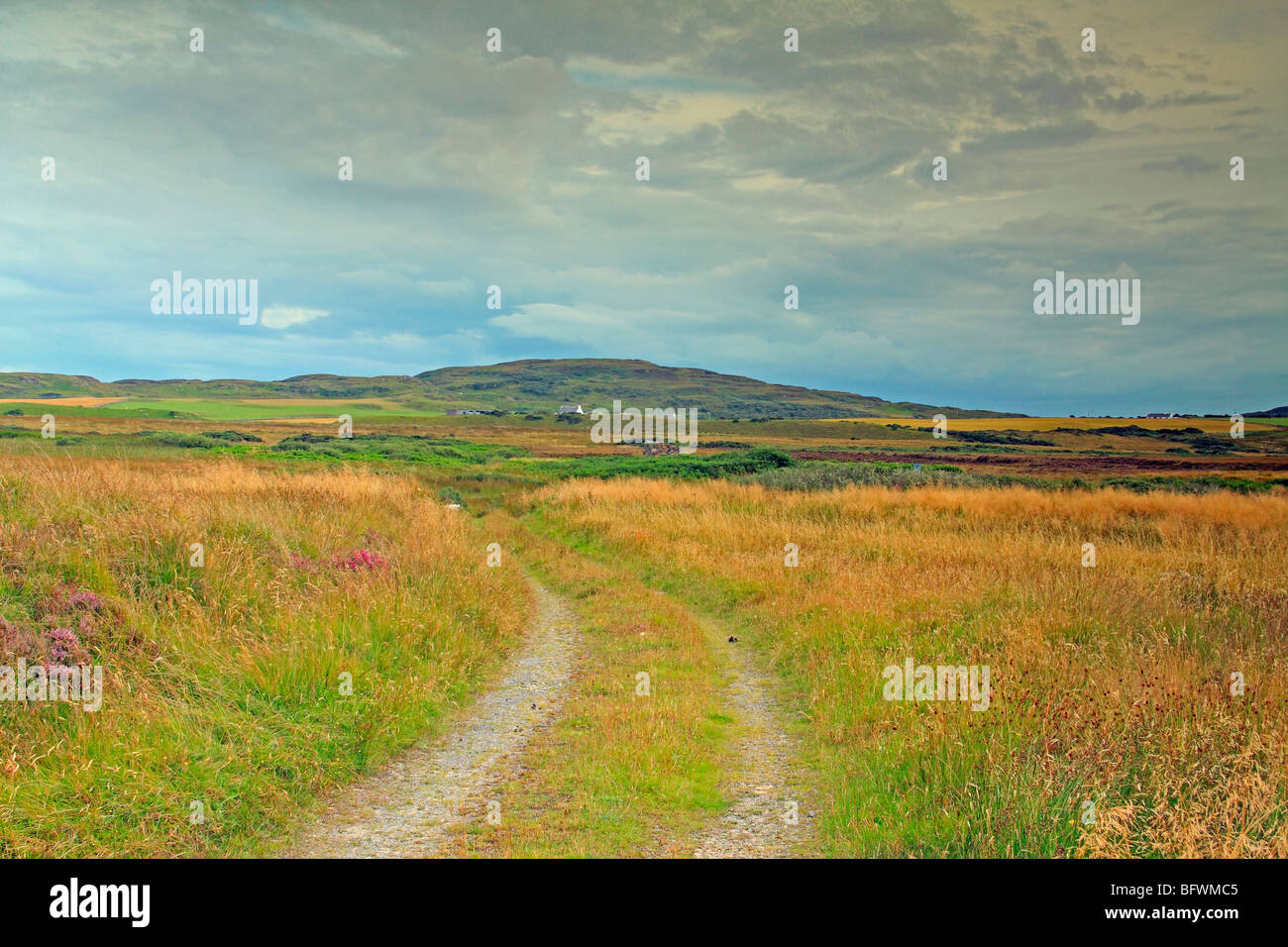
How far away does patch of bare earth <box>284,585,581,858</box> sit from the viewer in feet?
17.8

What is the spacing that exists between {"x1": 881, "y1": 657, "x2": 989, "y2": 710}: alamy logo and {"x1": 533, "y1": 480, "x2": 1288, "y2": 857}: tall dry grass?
0.62 ft

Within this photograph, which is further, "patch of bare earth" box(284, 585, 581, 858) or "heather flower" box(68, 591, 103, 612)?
"heather flower" box(68, 591, 103, 612)

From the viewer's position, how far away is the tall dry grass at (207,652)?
17.5 ft

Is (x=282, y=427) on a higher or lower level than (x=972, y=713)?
higher

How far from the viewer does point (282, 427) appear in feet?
355

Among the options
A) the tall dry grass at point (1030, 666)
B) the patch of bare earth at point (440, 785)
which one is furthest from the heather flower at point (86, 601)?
the tall dry grass at point (1030, 666)

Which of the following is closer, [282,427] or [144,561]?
[144,561]

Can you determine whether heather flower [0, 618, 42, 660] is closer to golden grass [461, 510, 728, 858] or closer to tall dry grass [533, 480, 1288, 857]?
golden grass [461, 510, 728, 858]
